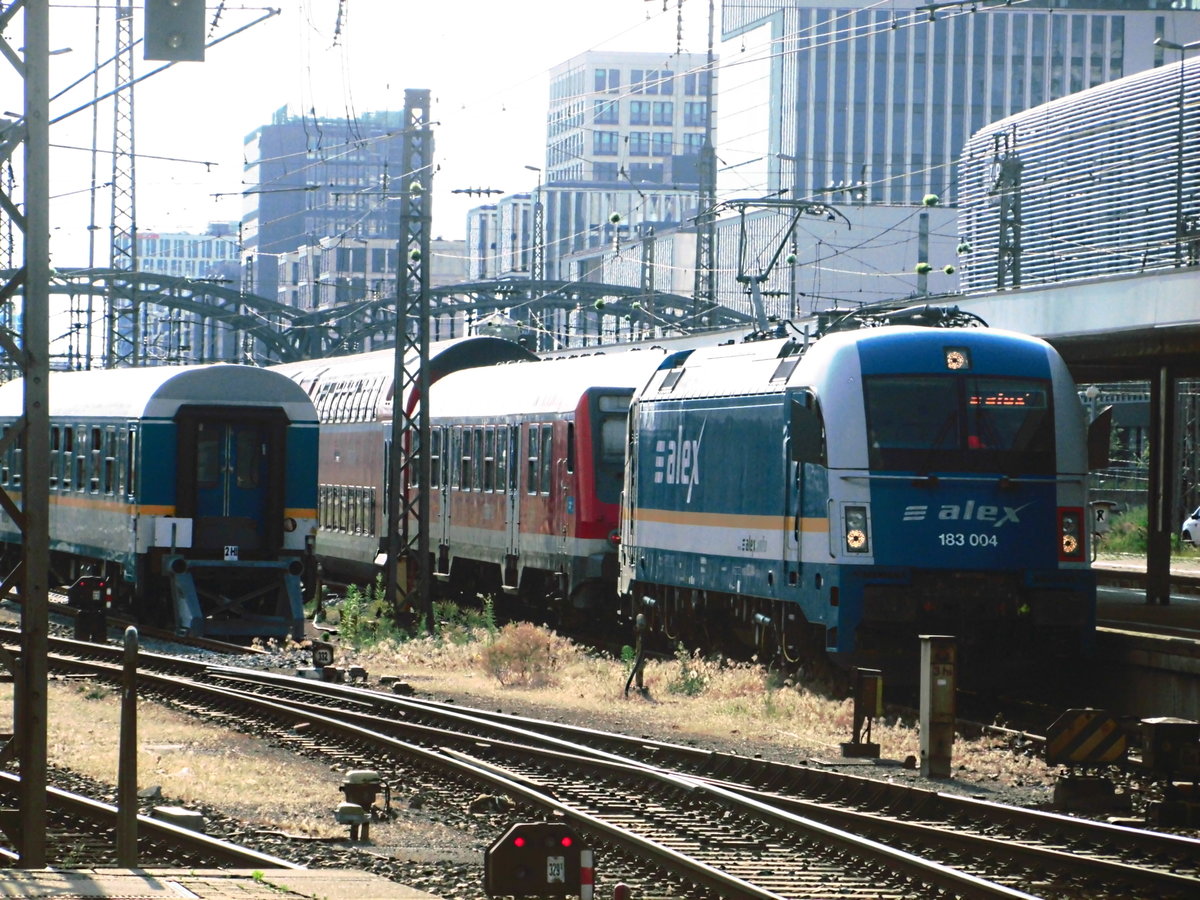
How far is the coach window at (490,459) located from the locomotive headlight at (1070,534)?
11.4 metres

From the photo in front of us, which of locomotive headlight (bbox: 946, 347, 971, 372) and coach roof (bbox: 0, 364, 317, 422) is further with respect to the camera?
coach roof (bbox: 0, 364, 317, 422)

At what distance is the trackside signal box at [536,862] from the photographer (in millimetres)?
8305

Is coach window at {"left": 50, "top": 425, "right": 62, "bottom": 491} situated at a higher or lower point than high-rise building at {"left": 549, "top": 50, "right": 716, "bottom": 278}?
lower

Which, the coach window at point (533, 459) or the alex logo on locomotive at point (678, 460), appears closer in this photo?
the alex logo on locomotive at point (678, 460)

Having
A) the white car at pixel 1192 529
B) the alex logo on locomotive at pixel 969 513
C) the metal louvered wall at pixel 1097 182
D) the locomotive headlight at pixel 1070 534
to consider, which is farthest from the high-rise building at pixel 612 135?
the alex logo on locomotive at pixel 969 513

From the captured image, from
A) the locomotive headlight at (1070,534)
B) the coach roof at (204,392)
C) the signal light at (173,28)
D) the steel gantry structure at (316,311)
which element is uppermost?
the steel gantry structure at (316,311)

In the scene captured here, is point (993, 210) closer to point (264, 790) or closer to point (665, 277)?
point (665, 277)

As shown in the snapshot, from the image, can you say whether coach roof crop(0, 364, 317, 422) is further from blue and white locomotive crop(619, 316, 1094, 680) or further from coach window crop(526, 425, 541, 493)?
blue and white locomotive crop(619, 316, 1094, 680)

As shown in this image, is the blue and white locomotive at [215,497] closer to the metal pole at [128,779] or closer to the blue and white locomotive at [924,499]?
the blue and white locomotive at [924,499]

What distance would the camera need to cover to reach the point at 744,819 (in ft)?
37.2

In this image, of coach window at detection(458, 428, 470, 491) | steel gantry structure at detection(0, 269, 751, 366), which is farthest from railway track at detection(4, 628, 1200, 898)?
steel gantry structure at detection(0, 269, 751, 366)

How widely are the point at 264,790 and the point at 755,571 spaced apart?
6.82 m

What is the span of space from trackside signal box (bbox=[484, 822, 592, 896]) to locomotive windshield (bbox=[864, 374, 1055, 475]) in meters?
8.70

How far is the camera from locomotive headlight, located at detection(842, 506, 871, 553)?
16.4 meters
